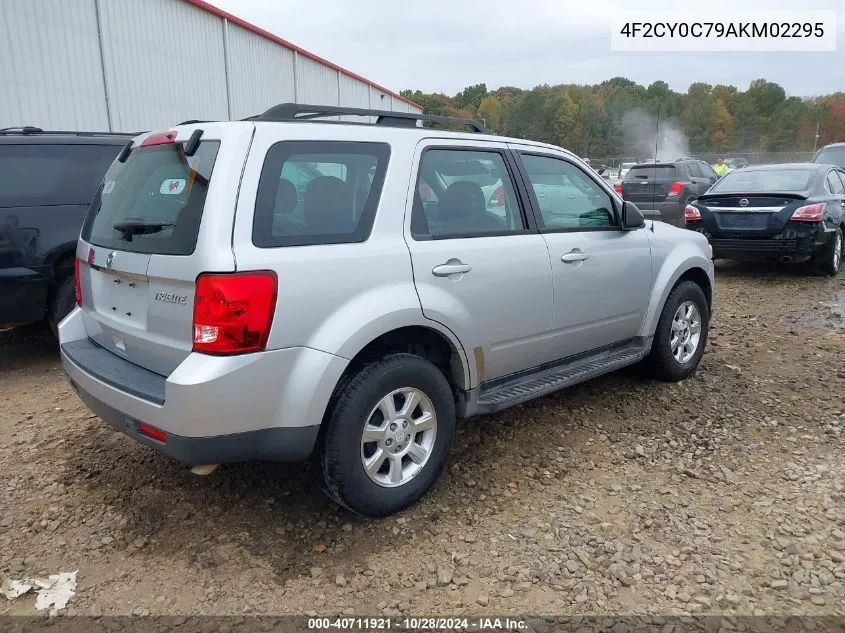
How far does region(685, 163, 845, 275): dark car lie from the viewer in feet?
26.9

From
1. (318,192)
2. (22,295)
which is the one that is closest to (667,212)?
(22,295)

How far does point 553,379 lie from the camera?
147 inches

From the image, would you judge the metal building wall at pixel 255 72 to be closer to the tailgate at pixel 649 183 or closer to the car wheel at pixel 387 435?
the tailgate at pixel 649 183

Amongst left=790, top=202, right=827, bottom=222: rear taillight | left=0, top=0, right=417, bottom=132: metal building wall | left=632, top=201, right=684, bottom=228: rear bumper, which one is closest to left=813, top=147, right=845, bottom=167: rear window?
left=632, top=201, right=684, bottom=228: rear bumper

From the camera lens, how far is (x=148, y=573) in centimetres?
268

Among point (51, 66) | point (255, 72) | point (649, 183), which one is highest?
point (255, 72)

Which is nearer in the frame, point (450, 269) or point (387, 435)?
point (387, 435)

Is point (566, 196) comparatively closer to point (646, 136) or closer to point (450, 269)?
point (450, 269)

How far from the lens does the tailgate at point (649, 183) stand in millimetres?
13664

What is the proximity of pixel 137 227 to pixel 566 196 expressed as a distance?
8.06ft

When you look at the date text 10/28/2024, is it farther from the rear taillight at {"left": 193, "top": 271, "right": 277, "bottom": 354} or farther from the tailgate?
the tailgate

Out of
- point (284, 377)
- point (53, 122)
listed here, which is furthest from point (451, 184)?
point (53, 122)

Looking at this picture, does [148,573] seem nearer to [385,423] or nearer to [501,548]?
[385,423]

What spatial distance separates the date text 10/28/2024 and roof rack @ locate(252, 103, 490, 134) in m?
2.02
